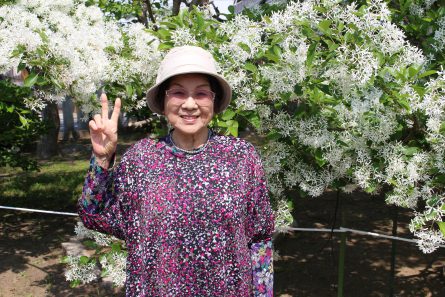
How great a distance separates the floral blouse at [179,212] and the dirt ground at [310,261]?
7.62 feet

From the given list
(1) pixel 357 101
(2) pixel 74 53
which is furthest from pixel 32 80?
(1) pixel 357 101

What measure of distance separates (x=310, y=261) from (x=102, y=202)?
13.3ft

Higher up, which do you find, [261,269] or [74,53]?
[74,53]

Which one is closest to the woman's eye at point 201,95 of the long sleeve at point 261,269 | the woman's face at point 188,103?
the woman's face at point 188,103

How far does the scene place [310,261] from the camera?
5316 mm

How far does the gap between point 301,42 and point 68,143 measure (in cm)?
1303

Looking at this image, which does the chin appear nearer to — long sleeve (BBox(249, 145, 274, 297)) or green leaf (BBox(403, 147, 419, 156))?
long sleeve (BBox(249, 145, 274, 297))

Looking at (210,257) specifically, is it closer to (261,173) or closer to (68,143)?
(261,173)

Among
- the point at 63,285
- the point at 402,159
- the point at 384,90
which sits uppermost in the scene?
the point at 384,90

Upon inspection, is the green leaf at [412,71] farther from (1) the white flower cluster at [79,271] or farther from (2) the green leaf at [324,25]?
(1) the white flower cluster at [79,271]

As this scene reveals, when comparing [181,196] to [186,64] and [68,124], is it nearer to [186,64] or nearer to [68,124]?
[186,64]

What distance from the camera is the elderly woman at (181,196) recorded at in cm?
155

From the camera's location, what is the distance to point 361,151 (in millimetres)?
2408

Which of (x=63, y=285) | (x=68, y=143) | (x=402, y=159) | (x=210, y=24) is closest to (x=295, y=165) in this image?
(x=402, y=159)
